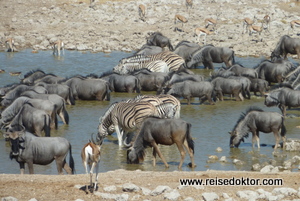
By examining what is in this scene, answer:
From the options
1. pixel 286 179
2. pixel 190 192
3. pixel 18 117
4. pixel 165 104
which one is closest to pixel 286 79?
pixel 165 104

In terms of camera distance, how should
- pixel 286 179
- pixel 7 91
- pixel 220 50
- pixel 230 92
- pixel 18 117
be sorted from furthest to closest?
pixel 220 50
pixel 230 92
pixel 7 91
pixel 18 117
pixel 286 179

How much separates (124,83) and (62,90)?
3.09 meters

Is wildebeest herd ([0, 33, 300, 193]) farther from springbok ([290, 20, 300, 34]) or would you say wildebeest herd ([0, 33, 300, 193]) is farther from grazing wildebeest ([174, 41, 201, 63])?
springbok ([290, 20, 300, 34])

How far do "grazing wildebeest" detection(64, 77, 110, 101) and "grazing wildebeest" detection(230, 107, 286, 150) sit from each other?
6.87 meters

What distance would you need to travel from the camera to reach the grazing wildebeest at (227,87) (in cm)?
2211

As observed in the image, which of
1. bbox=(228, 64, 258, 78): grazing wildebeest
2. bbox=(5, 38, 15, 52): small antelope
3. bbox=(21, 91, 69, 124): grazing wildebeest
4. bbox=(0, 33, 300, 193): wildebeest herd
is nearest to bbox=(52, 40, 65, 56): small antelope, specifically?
bbox=(5, 38, 15, 52): small antelope

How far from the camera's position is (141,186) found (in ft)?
35.2

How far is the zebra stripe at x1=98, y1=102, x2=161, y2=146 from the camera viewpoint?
15977 mm

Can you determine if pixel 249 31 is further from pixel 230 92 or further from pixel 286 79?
pixel 230 92

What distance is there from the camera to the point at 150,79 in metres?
23.9

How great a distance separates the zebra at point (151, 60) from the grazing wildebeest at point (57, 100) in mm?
7621

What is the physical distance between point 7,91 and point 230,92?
23.0ft

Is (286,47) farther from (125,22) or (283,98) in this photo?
(125,22)

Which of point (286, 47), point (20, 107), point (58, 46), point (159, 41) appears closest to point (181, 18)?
point (159, 41)
